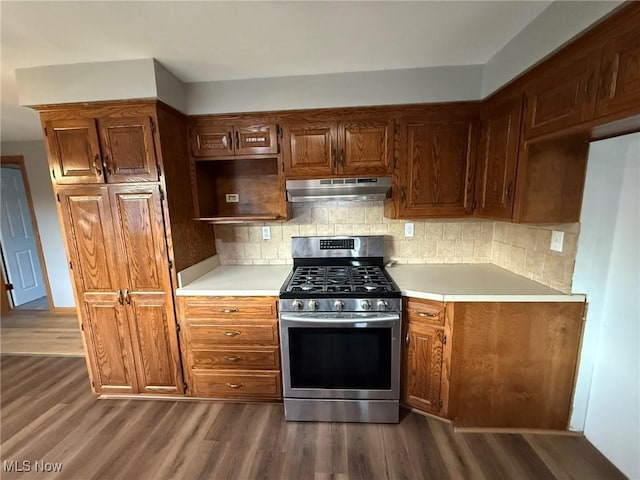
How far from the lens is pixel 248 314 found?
6.61 feet

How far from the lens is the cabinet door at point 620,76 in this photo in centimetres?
103

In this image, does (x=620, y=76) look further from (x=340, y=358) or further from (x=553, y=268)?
(x=340, y=358)

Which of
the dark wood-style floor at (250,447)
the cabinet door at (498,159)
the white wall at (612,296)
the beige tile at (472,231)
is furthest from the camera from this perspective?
the beige tile at (472,231)

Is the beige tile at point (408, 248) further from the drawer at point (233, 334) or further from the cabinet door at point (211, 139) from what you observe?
the cabinet door at point (211, 139)

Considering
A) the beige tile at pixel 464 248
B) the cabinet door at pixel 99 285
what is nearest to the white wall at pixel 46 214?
the cabinet door at pixel 99 285

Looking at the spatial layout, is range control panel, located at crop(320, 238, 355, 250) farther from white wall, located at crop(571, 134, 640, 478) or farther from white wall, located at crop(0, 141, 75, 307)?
white wall, located at crop(0, 141, 75, 307)

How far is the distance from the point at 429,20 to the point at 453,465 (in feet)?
8.24

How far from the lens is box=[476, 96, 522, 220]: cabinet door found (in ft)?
5.65

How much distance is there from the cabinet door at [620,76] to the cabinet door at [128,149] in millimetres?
2426

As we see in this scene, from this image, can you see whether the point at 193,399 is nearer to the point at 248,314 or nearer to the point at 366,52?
the point at 248,314

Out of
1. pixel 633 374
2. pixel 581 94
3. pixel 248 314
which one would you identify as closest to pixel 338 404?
pixel 248 314

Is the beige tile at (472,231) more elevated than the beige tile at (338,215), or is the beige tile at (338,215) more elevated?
the beige tile at (338,215)

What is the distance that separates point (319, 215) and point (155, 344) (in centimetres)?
168

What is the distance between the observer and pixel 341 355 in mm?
1911
